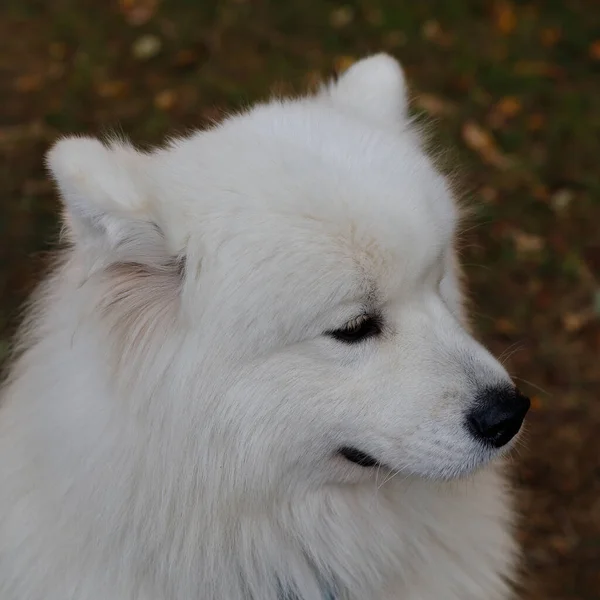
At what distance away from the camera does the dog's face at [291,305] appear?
185 centimetres

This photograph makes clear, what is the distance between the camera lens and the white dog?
1.86m

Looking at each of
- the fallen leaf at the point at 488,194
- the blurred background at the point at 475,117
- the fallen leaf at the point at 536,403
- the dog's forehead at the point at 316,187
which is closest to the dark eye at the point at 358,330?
the dog's forehead at the point at 316,187

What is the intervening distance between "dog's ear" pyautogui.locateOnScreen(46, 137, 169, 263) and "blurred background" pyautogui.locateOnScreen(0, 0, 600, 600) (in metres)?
2.12

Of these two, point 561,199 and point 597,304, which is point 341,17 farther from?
point 597,304

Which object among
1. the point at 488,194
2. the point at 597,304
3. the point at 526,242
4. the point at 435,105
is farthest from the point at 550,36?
the point at 597,304

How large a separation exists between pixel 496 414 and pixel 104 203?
102cm

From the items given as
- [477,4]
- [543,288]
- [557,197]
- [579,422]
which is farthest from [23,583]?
[477,4]

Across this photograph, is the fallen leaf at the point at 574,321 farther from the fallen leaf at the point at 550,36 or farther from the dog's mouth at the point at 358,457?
the dog's mouth at the point at 358,457

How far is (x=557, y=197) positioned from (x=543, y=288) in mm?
668

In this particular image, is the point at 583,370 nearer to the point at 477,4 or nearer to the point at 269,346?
the point at 269,346

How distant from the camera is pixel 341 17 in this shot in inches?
221

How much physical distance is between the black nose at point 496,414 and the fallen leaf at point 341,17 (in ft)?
13.5

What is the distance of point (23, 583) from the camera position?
219 centimetres

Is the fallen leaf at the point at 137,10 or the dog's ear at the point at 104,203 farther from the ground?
the fallen leaf at the point at 137,10
